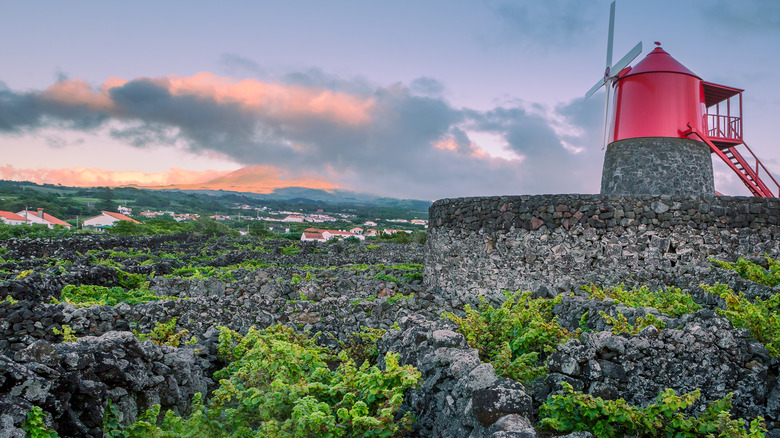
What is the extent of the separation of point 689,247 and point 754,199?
5.95 feet

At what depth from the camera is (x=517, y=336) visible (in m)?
6.41

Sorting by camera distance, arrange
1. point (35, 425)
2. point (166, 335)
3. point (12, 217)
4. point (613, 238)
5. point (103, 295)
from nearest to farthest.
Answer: point (35, 425) < point (166, 335) < point (613, 238) < point (103, 295) < point (12, 217)

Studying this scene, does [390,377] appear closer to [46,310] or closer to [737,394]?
[737,394]

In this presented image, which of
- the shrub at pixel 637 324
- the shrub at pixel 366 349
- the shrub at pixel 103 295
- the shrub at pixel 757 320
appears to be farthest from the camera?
the shrub at pixel 103 295

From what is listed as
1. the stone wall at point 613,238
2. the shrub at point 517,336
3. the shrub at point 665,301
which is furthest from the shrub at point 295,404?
the stone wall at point 613,238

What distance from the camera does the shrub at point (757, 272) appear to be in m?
7.07

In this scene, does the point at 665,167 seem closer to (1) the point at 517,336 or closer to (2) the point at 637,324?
(1) the point at 517,336

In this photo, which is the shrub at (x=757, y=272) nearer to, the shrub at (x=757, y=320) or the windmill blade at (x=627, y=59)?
the shrub at (x=757, y=320)

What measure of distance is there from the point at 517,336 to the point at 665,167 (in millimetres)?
11052

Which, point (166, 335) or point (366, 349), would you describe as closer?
point (366, 349)

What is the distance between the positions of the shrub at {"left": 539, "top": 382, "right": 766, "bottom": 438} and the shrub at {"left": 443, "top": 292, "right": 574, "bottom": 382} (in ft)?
2.99

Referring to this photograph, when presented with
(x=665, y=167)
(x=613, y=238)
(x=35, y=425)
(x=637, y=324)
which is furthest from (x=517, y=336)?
(x=665, y=167)

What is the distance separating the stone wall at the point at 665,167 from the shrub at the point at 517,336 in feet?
29.5

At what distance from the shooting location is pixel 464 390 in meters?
4.35
